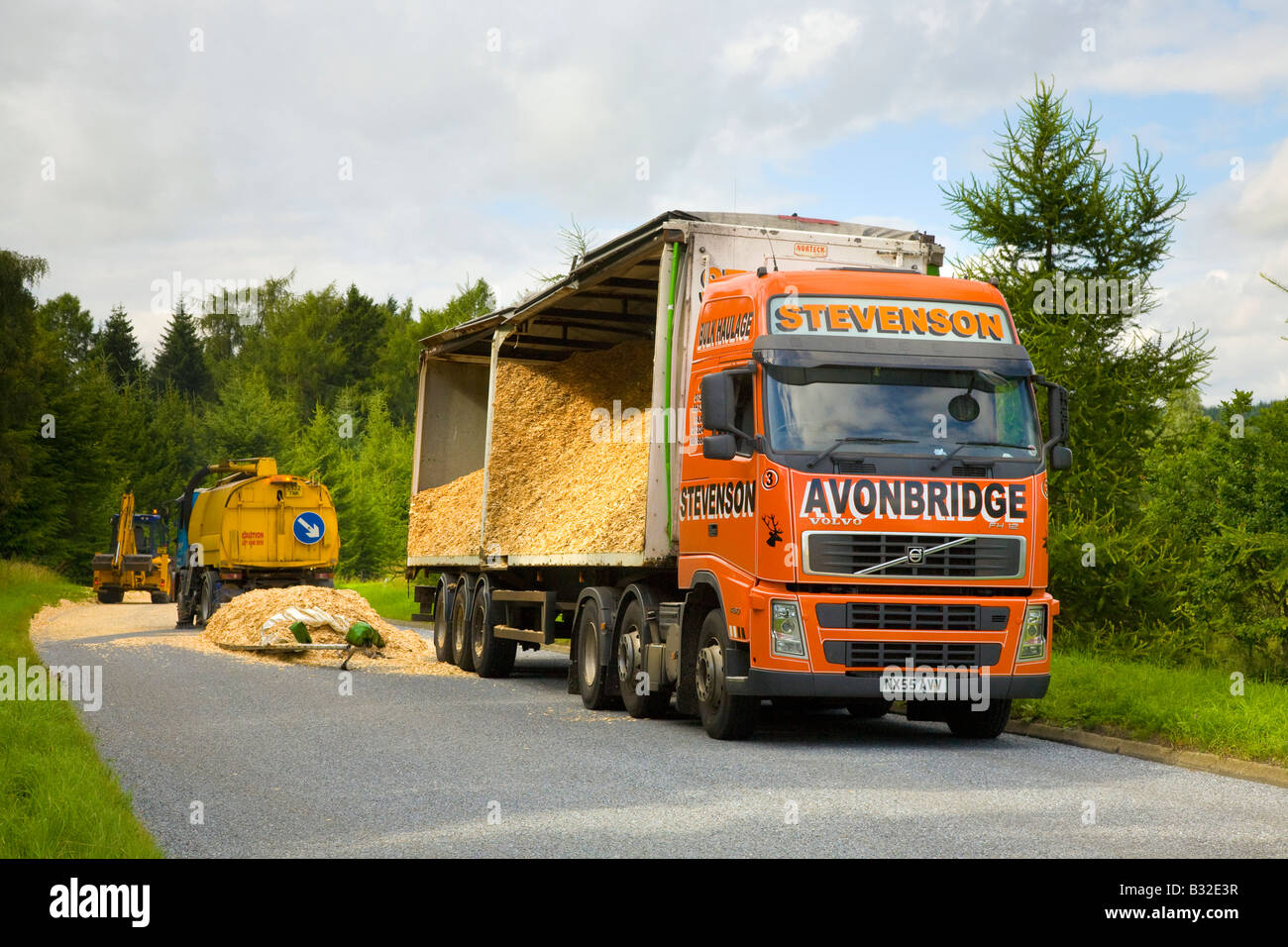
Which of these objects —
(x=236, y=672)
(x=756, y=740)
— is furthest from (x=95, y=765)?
(x=236, y=672)

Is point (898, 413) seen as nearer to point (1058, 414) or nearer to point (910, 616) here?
point (1058, 414)

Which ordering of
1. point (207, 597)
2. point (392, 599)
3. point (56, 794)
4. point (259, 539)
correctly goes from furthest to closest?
point (392, 599) < point (207, 597) < point (259, 539) < point (56, 794)

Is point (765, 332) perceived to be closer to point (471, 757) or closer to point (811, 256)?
point (811, 256)

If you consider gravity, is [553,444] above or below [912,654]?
above

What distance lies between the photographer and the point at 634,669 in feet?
43.4

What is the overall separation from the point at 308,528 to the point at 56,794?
76.7ft

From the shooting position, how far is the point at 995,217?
19.7 meters

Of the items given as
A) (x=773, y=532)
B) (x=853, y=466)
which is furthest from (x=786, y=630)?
(x=853, y=466)

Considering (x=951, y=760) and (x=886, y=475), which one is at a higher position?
(x=886, y=475)

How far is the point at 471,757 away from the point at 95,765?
8.67 feet

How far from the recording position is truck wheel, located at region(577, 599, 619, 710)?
550 inches

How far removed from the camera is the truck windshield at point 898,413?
1095cm

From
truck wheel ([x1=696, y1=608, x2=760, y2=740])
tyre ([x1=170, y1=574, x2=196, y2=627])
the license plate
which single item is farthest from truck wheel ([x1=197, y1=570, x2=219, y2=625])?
the license plate

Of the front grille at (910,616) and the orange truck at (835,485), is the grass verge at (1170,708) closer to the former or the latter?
the orange truck at (835,485)
